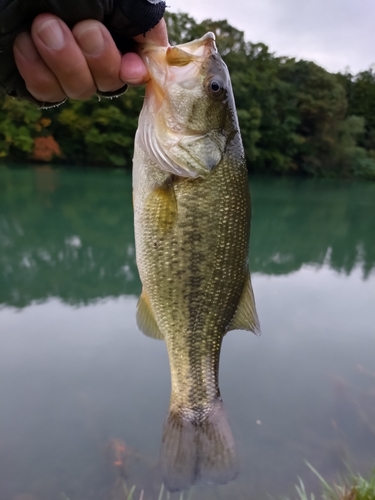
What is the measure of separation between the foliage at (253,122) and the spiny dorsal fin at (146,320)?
898 inches

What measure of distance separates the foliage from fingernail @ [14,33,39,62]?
2286 cm

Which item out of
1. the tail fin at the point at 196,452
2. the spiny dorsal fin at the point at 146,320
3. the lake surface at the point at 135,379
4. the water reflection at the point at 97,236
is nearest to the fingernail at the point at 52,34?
the spiny dorsal fin at the point at 146,320

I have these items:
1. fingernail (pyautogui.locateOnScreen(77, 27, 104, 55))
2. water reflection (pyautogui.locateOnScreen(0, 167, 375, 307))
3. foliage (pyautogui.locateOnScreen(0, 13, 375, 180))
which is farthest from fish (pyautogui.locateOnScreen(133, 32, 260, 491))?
foliage (pyautogui.locateOnScreen(0, 13, 375, 180))

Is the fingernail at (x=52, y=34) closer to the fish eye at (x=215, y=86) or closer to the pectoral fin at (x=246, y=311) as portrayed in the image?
the fish eye at (x=215, y=86)

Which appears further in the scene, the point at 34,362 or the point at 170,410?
the point at 34,362

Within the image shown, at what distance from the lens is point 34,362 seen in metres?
4.96

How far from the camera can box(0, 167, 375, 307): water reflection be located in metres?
7.88

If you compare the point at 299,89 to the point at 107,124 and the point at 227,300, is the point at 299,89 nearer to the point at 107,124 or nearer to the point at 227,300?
the point at 107,124

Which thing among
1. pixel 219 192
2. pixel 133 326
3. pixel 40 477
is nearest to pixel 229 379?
pixel 133 326

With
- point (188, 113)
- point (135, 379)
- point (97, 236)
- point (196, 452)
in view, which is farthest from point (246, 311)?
point (97, 236)

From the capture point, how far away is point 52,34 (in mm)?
1266

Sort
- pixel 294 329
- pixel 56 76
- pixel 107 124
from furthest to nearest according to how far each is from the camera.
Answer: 1. pixel 107 124
2. pixel 294 329
3. pixel 56 76

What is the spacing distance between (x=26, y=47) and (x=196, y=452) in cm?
165

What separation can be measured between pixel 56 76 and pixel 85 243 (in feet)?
30.2
